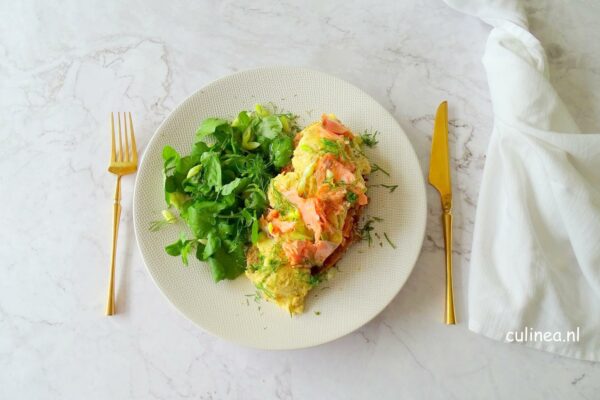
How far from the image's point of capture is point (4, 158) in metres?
2.38

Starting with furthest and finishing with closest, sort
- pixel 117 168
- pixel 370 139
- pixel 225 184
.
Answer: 1. pixel 117 168
2. pixel 370 139
3. pixel 225 184

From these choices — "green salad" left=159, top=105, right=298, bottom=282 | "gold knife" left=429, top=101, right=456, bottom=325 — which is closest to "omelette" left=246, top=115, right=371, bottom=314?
"green salad" left=159, top=105, right=298, bottom=282

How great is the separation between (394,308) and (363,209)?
476 millimetres

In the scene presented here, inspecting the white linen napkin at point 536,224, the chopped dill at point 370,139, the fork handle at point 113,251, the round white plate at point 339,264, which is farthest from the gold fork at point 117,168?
the white linen napkin at point 536,224

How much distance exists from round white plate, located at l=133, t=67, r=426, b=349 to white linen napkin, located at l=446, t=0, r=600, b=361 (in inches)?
15.2

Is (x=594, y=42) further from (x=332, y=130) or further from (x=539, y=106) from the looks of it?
(x=332, y=130)

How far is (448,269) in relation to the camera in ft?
7.04

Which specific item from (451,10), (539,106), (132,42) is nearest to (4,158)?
(132,42)

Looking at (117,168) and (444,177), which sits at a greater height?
(444,177)

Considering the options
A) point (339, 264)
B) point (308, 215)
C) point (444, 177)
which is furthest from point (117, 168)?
point (444, 177)

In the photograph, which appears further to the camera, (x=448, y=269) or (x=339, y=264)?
(x=448, y=269)

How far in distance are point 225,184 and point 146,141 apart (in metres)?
0.59

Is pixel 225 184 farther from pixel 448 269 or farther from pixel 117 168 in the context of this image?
pixel 448 269

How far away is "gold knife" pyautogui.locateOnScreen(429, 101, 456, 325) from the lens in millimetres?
2133
